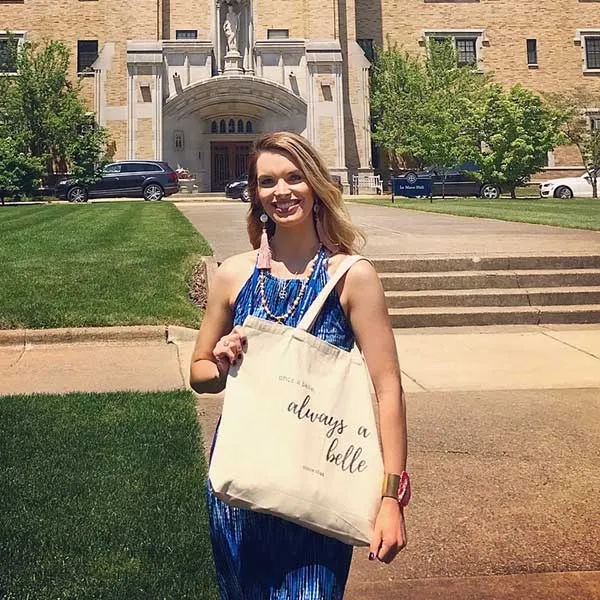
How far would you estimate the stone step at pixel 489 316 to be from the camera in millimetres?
7852

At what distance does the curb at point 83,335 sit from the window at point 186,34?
33291mm

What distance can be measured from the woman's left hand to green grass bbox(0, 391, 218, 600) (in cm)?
118

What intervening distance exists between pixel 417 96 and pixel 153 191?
53.7ft

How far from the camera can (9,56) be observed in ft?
114

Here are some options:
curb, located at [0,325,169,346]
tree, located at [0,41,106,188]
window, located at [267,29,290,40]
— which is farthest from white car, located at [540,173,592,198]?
curb, located at [0,325,169,346]

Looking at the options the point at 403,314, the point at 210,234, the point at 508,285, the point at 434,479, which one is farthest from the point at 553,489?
the point at 210,234

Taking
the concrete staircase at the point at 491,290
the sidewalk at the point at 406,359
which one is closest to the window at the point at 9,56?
the concrete staircase at the point at 491,290

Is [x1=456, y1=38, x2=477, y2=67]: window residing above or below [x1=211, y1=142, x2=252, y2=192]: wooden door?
above

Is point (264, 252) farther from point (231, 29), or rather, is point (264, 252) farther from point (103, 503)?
point (231, 29)

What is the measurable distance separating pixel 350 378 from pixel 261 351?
9.2 inches

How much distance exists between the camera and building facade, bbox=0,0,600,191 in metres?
33.5

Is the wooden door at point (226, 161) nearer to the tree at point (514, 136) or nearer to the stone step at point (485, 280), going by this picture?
the tree at point (514, 136)

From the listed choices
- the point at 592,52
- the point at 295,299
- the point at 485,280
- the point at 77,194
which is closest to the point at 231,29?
the point at 77,194

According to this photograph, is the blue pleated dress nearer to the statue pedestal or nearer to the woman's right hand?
the woman's right hand
